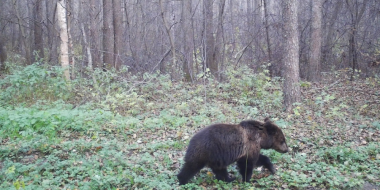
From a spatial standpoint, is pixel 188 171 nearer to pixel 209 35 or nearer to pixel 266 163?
pixel 266 163

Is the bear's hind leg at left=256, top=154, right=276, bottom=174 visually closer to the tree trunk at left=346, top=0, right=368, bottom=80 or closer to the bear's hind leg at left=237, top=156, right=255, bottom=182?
the bear's hind leg at left=237, top=156, right=255, bottom=182

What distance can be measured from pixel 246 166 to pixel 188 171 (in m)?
1.14

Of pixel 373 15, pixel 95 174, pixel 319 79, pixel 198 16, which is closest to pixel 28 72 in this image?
pixel 95 174

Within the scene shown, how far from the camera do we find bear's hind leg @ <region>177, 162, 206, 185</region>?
19.8 feet

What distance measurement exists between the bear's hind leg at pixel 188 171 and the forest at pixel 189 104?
15 cm

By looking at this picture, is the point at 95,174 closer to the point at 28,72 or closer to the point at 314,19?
the point at 28,72

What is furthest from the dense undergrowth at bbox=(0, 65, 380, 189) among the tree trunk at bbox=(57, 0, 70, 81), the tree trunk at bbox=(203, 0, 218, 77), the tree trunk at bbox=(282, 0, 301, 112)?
the tree trunk at bbox=(203, 0, 218, 77)

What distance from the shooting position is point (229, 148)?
6203 mm

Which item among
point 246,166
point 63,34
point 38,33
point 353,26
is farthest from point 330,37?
point 38,33

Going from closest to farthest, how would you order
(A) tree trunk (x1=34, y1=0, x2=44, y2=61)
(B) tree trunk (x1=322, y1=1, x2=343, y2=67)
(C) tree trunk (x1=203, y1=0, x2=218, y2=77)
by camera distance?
(B) tree trunk (x1=322, y1=1, x2=343, y2=67), (C) tree trunk (x1=203, y1=0, x2=218, y2=77), (A) tree trunk (x1=34, y1=0, x2=44, y2=61)

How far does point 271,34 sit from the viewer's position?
18.7 meters

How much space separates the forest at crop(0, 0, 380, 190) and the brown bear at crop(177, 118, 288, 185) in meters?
0.30

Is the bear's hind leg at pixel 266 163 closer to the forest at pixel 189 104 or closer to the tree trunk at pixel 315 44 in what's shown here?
the forest at pixel 189 104

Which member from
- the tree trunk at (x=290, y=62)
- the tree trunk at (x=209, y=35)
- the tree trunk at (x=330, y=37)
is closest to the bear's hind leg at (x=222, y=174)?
the tree trunk at (x=290, y=62)
